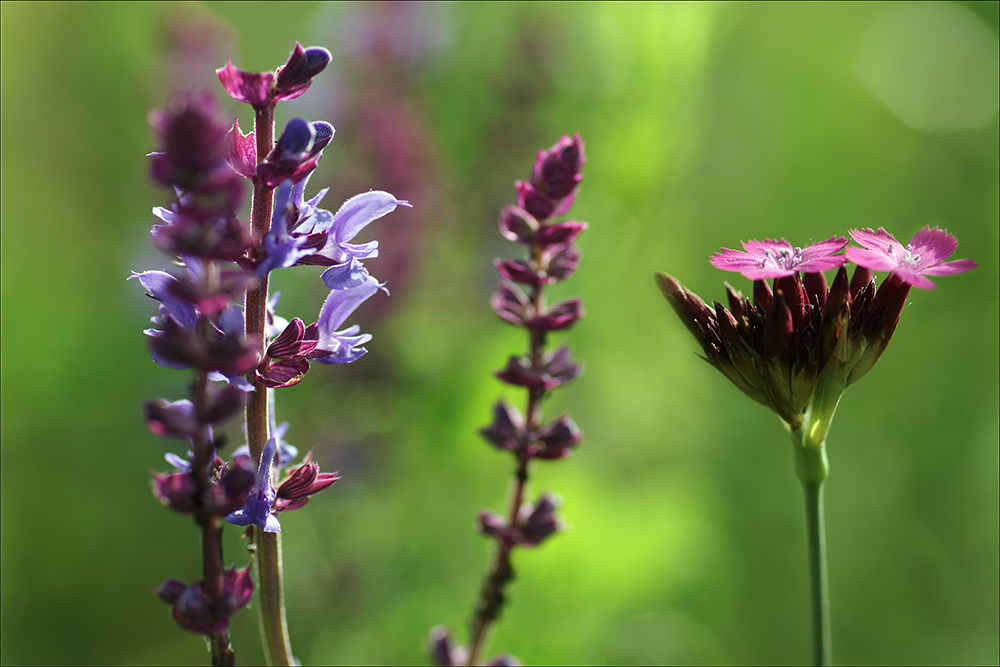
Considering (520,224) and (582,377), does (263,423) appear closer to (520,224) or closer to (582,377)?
(520,224)

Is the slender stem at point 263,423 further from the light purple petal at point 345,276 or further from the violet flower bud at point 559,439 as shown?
the violet flower bud at point 559,439

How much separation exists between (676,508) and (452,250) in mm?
692

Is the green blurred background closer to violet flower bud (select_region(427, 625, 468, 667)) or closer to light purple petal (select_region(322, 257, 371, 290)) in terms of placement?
violet flower bud (select_region(427, 625, 468, 667))

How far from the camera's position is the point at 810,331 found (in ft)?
1.73

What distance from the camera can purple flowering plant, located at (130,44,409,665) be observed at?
340 mm

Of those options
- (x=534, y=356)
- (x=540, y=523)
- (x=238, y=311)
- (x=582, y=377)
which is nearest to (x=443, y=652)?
(x=540, y=523)

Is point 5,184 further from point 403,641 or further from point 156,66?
point 403,641

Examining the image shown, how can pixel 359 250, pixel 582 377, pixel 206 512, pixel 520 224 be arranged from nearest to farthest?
pixel 206 512
pixel 359 250
pixel 520 224
pixel 582 377

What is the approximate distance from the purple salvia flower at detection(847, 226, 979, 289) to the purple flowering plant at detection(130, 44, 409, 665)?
A: 27 cm

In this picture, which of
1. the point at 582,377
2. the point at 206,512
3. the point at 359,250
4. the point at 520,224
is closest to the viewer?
the point at 206,512

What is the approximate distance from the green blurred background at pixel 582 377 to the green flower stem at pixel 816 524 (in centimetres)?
49

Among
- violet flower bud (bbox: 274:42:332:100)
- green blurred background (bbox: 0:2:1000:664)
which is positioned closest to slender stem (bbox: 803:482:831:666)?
violet flower bud (bbox: 274:42:332:100)

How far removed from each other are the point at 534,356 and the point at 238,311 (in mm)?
239

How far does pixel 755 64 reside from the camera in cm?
188
